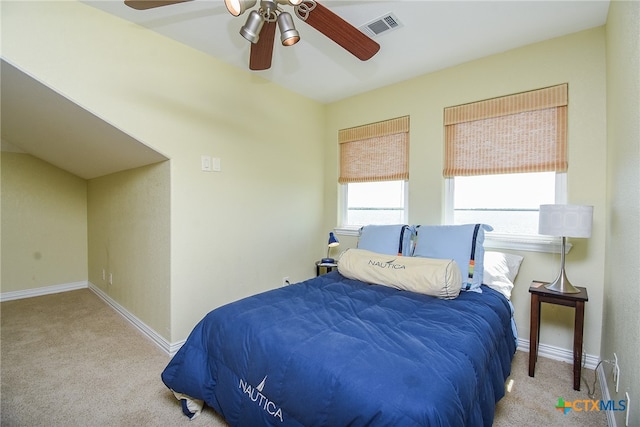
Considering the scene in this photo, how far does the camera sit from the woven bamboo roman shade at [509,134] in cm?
216

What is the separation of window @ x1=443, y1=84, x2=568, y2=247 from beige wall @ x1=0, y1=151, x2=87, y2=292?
488 cm

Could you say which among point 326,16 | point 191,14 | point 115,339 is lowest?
point 115,339

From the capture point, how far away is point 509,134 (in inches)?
92.6

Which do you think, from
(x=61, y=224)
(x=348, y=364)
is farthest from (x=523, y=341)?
(x=61, y=224)

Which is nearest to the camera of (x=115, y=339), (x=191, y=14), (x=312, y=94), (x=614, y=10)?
(x=614, y=10)

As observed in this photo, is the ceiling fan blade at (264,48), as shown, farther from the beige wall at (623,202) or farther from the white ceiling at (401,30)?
the beige wall at (623,202)

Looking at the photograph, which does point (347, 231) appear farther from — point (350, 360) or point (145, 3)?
point (145, 3)

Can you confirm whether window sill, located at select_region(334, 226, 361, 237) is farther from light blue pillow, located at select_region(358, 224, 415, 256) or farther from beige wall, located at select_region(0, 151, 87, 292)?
beige wall, located at select_region(0, 151, 87, 292)

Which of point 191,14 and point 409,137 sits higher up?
point 191,14

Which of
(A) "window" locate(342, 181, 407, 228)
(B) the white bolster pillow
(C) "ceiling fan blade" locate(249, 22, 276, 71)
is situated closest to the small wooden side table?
(B) the white bolster pillow

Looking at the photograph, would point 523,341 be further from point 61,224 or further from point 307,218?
point 61,224

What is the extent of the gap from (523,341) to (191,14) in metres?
3.55

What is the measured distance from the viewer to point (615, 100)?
1.67 m

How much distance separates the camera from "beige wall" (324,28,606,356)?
2025 millimetres
